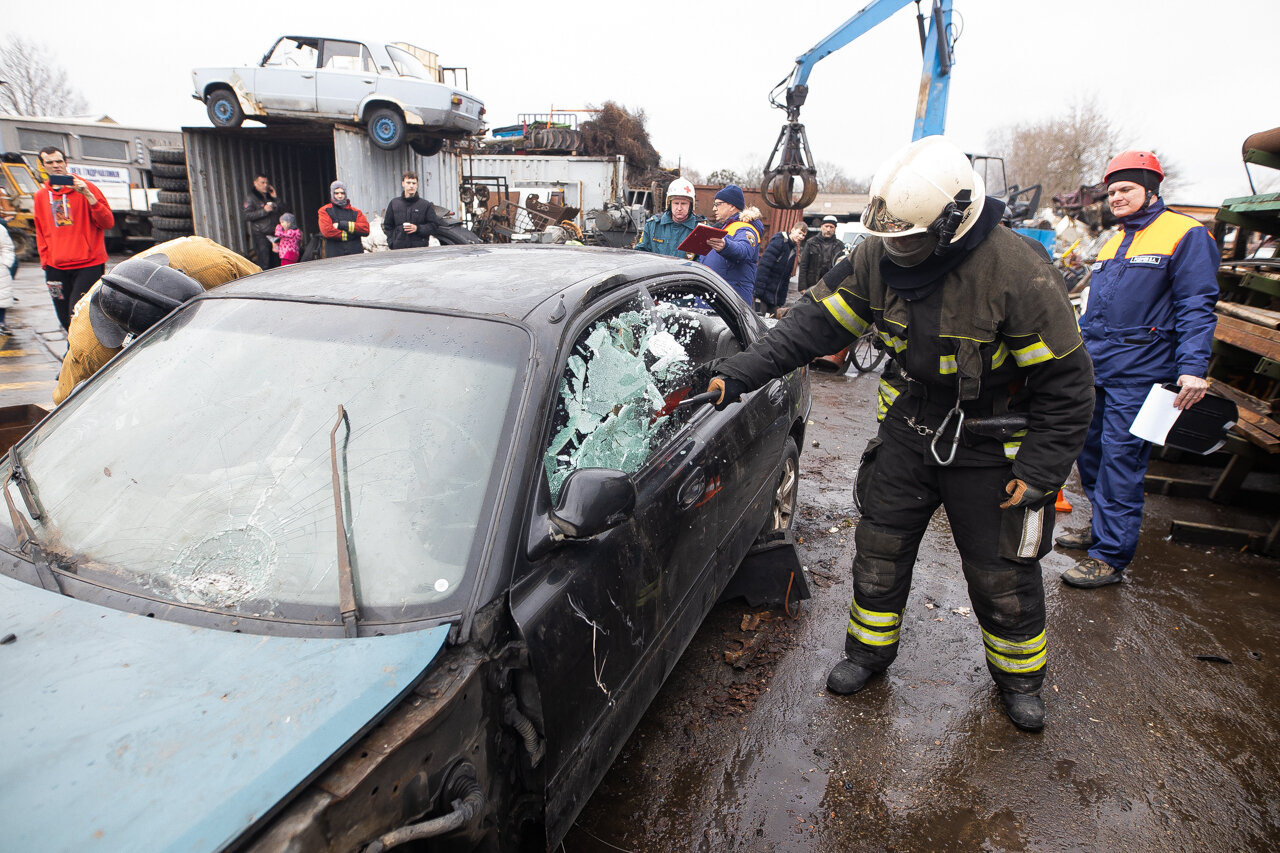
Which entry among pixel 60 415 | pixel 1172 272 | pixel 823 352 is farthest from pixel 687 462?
pixel 1172 272

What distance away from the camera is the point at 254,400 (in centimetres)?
175

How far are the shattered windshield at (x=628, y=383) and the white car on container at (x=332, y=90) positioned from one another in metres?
9.15

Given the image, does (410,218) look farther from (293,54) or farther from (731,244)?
(293,54)

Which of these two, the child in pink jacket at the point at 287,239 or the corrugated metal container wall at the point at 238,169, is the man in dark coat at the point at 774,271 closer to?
the child in pink jacket at the point at 287,239

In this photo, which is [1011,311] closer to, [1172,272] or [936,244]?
[936,244]

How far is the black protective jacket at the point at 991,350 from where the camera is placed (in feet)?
7.04

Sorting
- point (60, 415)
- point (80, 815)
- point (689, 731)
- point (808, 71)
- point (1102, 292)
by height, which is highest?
point (808, 71)

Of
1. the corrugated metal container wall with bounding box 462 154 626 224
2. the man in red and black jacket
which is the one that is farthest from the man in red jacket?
the corrugated metal container wall with bounding box 462 154 626 224

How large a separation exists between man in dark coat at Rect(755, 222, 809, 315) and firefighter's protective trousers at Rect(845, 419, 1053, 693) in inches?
216

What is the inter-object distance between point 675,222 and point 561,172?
21.4 meters

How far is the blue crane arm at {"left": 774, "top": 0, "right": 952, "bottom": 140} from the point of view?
24.8 feet

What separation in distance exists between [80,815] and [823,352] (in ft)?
7.51

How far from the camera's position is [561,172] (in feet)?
84.9

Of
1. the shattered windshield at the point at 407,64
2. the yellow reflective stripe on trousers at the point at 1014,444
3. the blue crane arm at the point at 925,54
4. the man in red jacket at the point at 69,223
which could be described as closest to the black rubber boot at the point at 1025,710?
the yellow reflective stripe on trousers at the point at 1014,444
